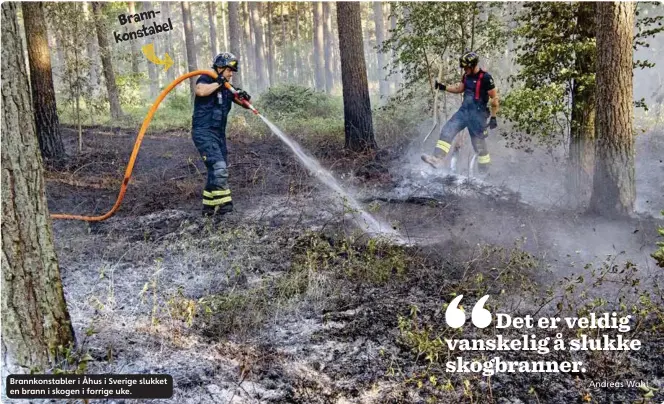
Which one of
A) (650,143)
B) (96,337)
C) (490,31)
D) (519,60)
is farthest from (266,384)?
(650,143)

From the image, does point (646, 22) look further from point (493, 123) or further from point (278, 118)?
point (278, 118)

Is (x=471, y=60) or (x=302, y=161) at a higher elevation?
(x=471, y=60)

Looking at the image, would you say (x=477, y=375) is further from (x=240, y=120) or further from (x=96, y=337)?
(x=240, y=120)

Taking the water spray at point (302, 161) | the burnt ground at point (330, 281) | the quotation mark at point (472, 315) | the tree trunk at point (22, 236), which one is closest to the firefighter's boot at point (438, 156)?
the burnt ground at point (330, 281)

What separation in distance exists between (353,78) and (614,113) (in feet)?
13.9

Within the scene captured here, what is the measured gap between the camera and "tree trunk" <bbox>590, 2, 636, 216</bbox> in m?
4.99

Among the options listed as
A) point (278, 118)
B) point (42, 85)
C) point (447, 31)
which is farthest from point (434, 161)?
point (278, 118)

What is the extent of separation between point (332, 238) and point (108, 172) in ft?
11.0

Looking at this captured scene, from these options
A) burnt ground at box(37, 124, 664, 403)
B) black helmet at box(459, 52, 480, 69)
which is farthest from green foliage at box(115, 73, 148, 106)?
black helmet at box(459, 52, 480, 69)

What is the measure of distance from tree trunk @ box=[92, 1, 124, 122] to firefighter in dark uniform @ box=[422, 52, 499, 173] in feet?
20.3

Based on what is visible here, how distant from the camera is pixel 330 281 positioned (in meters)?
4.23

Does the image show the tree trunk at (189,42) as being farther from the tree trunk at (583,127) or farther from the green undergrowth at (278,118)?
the tree trunk at (583,127)

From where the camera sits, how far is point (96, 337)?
3.23 m

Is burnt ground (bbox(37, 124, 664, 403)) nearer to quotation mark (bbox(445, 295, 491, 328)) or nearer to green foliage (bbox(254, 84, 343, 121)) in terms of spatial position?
quotation mark (bbox(445, 295, 491, 328))
